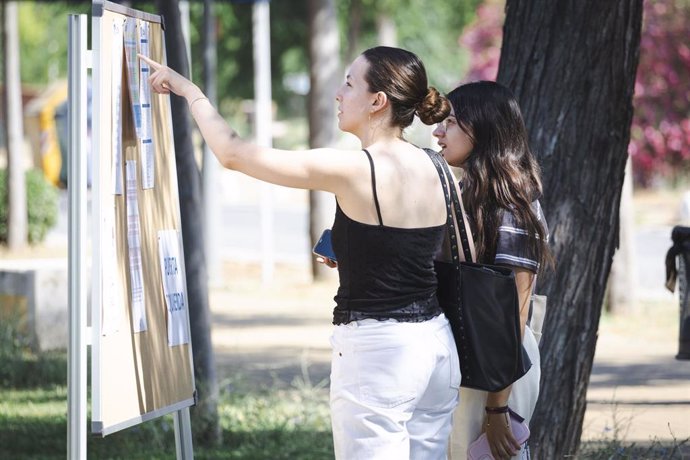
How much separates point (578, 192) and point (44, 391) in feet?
14.2

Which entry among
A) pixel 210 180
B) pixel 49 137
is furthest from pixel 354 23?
pixel 49 137

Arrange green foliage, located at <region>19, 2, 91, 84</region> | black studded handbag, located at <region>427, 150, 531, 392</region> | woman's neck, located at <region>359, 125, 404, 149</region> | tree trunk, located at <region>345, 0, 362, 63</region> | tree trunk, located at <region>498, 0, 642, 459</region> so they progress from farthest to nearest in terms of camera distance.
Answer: green foliage, located at <region>19, 2, 91, 84</region>, tree trunk, located at <region>345, 0, 362, 63</region>, tree trunk, located at <region>498, 0, 642, 459</region>, black studded handbag, located at <region>427, 150, 531, 392</region>, woman's neck, located at <region>359, 125, 404, 149</region>

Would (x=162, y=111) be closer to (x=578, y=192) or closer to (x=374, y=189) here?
(x=374, y=189)

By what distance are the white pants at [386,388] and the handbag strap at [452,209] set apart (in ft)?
0.99

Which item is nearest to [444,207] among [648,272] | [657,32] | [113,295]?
[113,295]

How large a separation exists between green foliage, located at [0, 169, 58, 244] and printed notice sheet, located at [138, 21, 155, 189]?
18018mm

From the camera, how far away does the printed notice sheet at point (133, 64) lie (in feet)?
13.5

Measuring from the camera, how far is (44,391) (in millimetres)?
8344

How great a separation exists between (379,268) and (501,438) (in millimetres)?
758

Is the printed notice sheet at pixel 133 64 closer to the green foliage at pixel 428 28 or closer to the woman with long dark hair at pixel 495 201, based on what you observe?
the woman with long dark hair at pixel 495 201

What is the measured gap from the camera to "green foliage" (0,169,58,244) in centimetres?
2219

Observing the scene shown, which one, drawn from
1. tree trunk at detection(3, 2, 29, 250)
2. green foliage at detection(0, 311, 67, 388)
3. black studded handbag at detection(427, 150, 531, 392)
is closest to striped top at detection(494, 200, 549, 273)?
black studded handbag at detection(427, 150, 531, 392)

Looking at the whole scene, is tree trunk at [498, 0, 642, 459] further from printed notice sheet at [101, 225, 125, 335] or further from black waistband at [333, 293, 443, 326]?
printed notice sheet at [101, 225, 125, 335]

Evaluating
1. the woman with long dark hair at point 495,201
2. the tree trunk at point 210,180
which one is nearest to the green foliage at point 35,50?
the tree trunk at point 210,180
